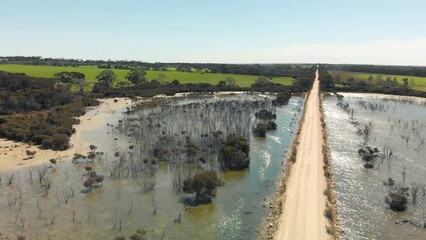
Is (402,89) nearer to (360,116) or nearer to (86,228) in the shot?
(360,116)

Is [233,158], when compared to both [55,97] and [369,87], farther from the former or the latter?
[369,87]

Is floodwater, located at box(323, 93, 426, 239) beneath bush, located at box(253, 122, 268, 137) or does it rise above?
beneath

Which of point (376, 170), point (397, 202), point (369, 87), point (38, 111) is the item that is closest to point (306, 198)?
point (397, 202)

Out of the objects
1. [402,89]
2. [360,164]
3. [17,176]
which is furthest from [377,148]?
[402,89]

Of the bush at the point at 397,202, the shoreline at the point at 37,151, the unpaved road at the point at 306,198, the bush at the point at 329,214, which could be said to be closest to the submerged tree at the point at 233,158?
the unpaved road at the point at 306,198

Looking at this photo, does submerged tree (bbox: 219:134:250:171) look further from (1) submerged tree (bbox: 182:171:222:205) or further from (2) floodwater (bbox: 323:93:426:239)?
(2) floodwater (bbox: 323:93:426:239)

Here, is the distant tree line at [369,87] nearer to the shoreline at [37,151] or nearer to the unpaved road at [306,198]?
the unpaved road at [306,198]

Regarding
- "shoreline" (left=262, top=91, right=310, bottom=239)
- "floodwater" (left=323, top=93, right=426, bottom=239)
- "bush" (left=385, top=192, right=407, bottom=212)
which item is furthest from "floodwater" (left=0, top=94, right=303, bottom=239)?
"bush" (left=385, top=192, right=407, bottom=212)
